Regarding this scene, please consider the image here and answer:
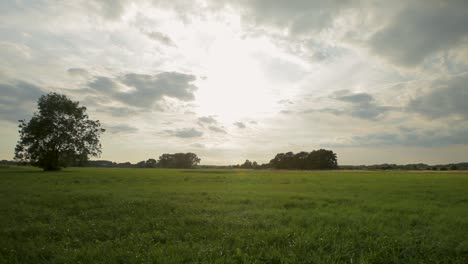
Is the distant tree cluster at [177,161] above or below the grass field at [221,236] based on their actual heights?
above

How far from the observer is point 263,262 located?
6.95m

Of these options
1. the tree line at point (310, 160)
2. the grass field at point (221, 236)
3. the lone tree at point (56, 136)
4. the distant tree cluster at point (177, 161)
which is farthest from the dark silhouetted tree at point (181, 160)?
the grass field at point (221, 236)

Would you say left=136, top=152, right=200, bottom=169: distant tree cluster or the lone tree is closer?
the lone tree

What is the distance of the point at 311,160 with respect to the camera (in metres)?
146

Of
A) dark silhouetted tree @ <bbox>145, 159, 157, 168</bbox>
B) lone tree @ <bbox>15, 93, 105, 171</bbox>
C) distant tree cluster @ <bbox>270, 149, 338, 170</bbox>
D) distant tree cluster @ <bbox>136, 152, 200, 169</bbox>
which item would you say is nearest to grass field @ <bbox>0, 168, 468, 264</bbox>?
lone tree @ <bbox>15, 93, 105, 171</bbox>

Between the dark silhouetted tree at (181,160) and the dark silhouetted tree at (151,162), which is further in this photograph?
the dark silhouetted tree at (151,162)

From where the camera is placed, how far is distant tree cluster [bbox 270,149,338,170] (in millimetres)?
143625

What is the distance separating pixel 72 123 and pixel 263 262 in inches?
2582

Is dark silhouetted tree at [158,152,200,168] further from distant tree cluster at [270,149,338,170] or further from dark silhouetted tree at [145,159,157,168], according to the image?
distant tree cluster at [270,149,338,170]

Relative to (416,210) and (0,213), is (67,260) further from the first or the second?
(416,210)

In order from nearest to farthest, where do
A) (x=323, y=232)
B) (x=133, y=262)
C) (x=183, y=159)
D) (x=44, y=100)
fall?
1. (x=133, y=262)
2. (x=323, y=232)
3. (x=44, y=100)
4. (x=183, y=159)

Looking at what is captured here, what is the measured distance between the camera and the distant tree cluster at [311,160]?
143625mm

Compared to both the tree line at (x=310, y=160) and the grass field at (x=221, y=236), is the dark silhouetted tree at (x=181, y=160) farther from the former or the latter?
the grass field at (x=221, y=236)

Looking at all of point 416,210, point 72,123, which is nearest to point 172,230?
point 416,210
